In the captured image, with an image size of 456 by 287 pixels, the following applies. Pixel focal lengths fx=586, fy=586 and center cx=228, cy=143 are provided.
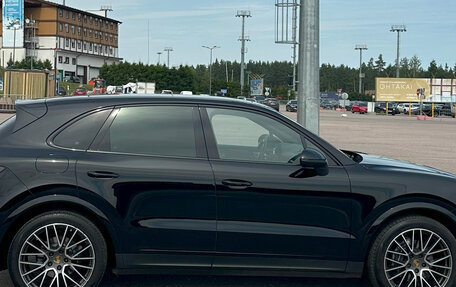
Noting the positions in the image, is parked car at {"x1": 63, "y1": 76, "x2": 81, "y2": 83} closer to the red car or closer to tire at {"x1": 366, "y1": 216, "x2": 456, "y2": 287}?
the red car

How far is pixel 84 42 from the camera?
4702 inches

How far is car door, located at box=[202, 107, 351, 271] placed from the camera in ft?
14.2

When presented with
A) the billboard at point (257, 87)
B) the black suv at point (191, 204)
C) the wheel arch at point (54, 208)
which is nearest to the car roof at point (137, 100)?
the black suv at point (191, 204)

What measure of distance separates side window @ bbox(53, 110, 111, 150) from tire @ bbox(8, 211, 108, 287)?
1.71ft

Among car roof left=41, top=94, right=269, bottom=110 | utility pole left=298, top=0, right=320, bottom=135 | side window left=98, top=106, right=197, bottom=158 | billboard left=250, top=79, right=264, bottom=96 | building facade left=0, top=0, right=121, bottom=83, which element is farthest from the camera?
building facade left=0, top=0, right=121, bottom=83

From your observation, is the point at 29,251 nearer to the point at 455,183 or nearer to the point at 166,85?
the point at 455,183

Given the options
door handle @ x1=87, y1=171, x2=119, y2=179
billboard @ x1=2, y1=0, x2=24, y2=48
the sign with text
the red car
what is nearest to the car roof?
door handle @ x1=87, y1=171, x2=119, y2=179

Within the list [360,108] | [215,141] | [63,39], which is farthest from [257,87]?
[215,141]

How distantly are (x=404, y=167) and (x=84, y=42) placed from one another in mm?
120516

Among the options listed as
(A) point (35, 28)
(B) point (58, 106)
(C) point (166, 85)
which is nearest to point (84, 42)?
(A) point (35, 28)

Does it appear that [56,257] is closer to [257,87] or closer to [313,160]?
[313,160]

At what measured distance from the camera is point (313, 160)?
431cm

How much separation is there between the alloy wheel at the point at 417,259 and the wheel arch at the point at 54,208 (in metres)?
2.10

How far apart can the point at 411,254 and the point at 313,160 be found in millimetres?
1087
